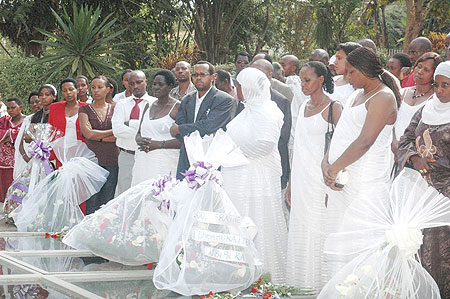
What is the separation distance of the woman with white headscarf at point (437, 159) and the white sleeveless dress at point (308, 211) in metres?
0.98

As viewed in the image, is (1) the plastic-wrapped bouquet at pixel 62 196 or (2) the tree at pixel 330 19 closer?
(1) the plastic-wrapped bouquet at pixel 62 196

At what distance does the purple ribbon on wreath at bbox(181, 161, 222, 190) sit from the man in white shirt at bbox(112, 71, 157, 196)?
7.64 feet

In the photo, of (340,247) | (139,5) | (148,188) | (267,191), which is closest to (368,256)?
(340,247)

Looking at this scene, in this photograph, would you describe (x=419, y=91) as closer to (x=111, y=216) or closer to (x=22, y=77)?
(x=111, y=216)

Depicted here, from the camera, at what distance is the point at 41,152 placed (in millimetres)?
9562

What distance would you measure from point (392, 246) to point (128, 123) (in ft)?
15.0

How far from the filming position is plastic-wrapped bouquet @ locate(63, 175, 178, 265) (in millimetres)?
7109

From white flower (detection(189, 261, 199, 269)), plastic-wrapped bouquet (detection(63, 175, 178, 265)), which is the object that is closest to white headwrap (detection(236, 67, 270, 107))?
plastic-wrapped bouquet (detection(63, 175, 178, 265))

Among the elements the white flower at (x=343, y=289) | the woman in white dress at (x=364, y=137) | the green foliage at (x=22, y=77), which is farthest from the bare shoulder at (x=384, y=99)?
the green foliage at (x=22, y=77)

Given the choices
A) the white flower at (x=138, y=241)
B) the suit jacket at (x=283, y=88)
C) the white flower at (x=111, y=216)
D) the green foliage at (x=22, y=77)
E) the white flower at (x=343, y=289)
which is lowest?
the white flower at (x=138, y=241)

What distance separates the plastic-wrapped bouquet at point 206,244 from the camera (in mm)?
6027

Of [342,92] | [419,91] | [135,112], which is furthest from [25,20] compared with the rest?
[419,91]

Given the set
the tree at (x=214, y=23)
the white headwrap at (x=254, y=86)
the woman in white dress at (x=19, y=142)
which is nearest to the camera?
the white headwrap at (x=254, y=86)

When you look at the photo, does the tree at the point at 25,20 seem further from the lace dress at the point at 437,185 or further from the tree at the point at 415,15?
the lace dress at the point at 437,185
